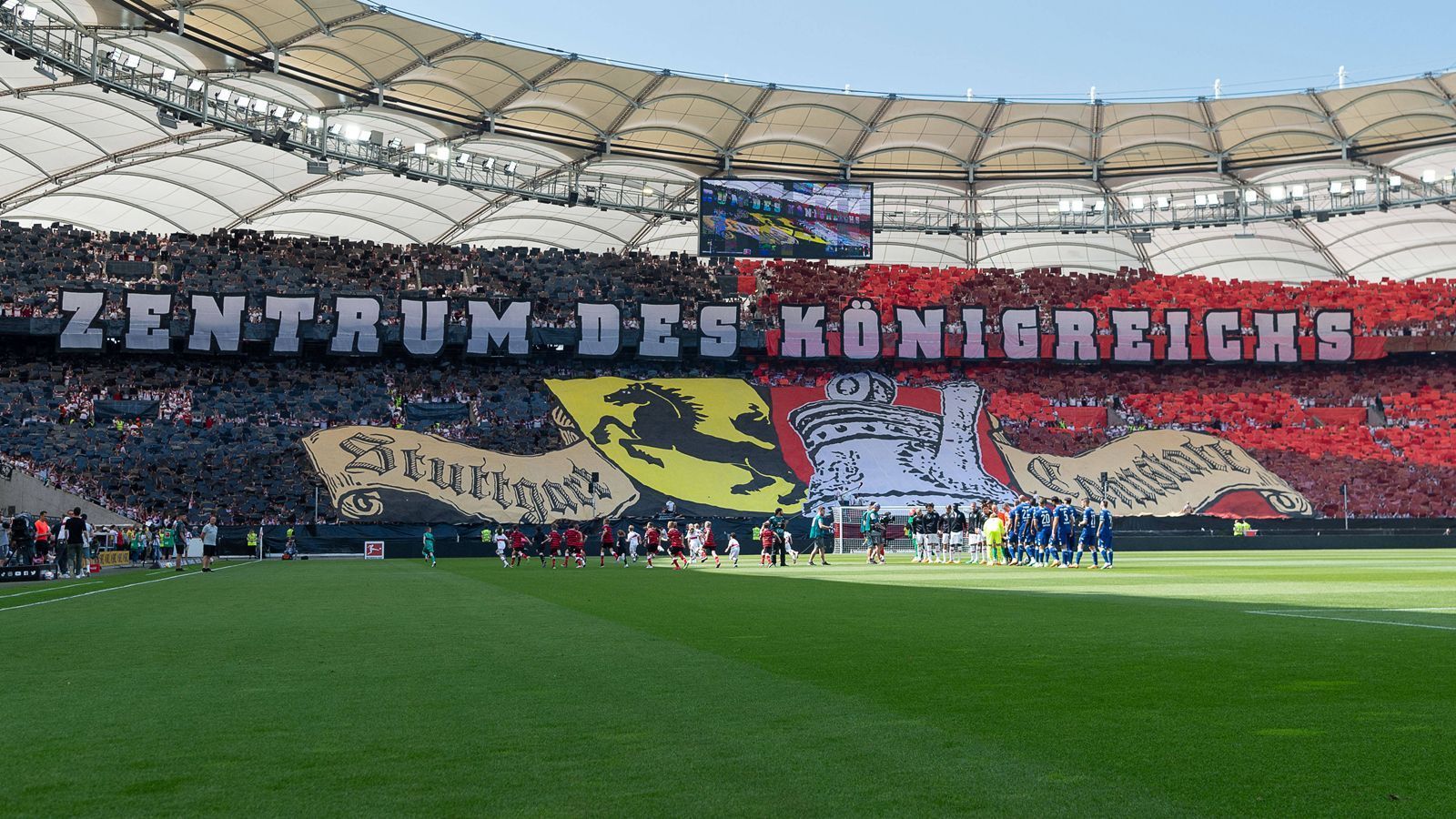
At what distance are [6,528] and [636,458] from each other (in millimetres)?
26076

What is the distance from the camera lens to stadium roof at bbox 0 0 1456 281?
46250 mm

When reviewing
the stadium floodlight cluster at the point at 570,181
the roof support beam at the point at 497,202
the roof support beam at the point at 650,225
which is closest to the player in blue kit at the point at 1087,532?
the stadium floodlight cluster at the point at 570,181

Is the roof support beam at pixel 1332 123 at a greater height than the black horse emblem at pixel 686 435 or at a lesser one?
greater

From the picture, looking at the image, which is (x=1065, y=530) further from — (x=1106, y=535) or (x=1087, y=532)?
(x=1106, y=535)

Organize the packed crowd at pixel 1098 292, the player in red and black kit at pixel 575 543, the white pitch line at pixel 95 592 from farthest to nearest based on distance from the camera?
the packed crowd at pixel 1098 292
the player in red and black kit at pixel 575 543
the white pitch line at pixel 95 592

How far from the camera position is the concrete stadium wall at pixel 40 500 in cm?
3756

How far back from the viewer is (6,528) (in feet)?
110

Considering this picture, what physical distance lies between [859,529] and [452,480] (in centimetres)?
1704

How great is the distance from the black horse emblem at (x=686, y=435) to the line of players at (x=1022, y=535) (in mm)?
13002

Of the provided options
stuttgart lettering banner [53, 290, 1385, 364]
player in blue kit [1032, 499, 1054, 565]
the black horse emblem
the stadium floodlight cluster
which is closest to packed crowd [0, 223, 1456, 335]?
stuttgart lettering banner [53, 290, 1385, 364]

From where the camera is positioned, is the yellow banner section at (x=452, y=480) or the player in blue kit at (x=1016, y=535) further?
the yellow banner section at (x=452, y=480)

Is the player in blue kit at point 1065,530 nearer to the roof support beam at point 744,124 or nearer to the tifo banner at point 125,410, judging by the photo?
the roof support beam at point 744,124

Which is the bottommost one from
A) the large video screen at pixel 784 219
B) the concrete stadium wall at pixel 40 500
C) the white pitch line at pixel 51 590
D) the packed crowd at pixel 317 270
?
the white pitch line at pixel 51 590

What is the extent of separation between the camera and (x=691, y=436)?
5609cm
